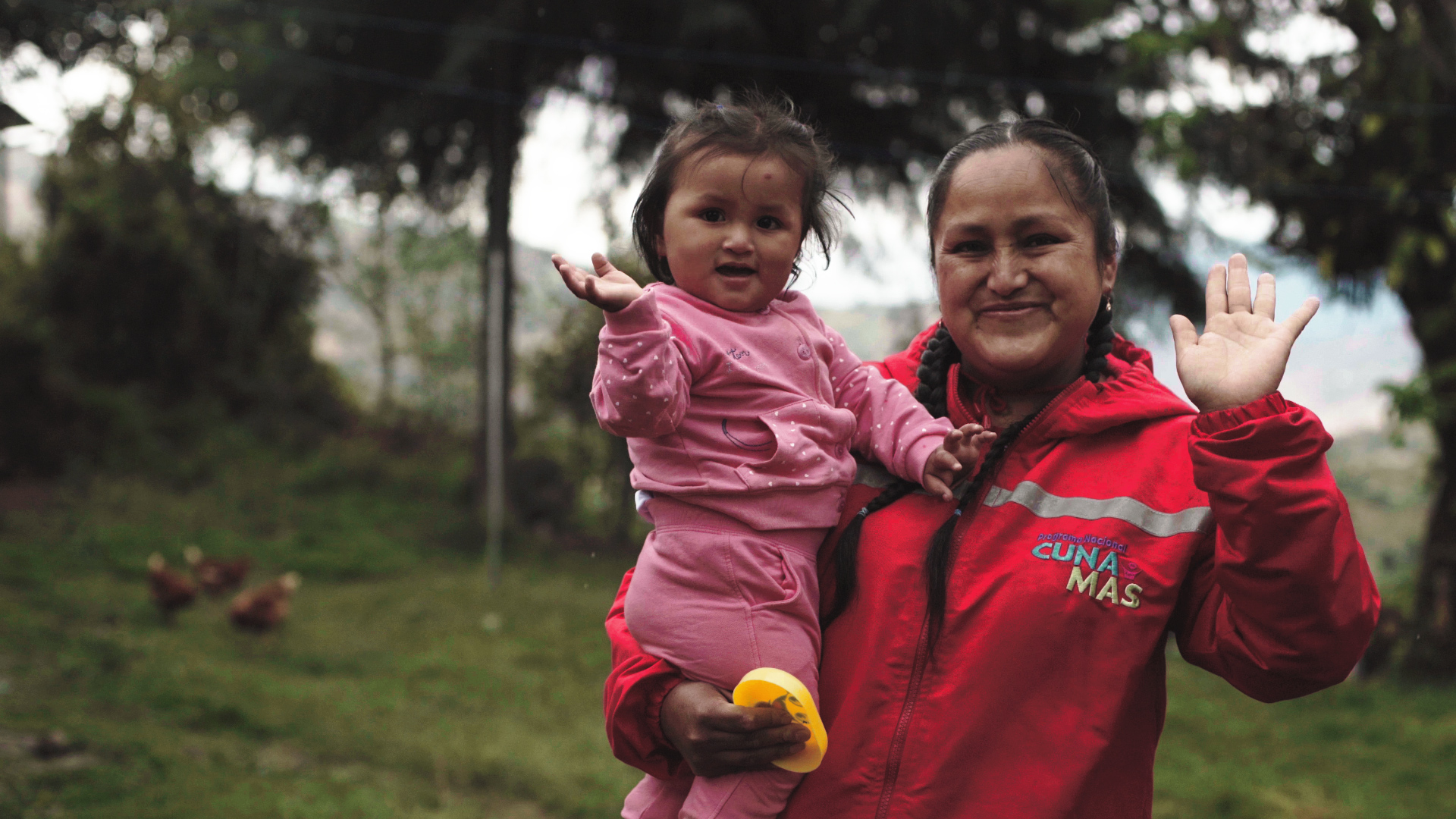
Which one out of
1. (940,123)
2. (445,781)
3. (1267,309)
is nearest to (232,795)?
(445,781)

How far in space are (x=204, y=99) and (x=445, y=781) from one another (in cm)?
991

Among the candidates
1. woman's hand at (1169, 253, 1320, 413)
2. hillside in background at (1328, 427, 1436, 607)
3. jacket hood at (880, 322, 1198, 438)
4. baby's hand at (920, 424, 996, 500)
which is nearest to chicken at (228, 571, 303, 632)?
baby's hand at (920, 424, 996, 500)

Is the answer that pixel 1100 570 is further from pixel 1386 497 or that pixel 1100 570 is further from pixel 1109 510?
pixel 1386 497

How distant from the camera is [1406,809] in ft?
16.9

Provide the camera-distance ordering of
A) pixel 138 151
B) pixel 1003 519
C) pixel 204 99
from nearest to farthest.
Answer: pixel 1003 519 → pixel 204 99 → pixel 138 151

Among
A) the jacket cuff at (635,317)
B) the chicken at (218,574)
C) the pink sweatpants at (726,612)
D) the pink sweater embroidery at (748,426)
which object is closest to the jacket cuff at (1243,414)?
the pink sweater embroidery at (748,426)

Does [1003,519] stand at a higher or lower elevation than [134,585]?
higher

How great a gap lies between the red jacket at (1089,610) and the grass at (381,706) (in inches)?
157

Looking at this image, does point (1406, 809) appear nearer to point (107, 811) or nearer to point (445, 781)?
point (445, 781)

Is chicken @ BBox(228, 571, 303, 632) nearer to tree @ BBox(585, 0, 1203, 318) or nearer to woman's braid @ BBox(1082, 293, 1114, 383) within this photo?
tree @ BBox(585, 0, 1203, 318)

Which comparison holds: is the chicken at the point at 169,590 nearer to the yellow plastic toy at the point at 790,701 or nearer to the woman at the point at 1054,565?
the woman at the point at 1054,565

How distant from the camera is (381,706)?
6.28 m

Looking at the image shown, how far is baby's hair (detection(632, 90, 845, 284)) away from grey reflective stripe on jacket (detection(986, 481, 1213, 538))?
53cm

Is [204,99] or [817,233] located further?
→ [204,99]
